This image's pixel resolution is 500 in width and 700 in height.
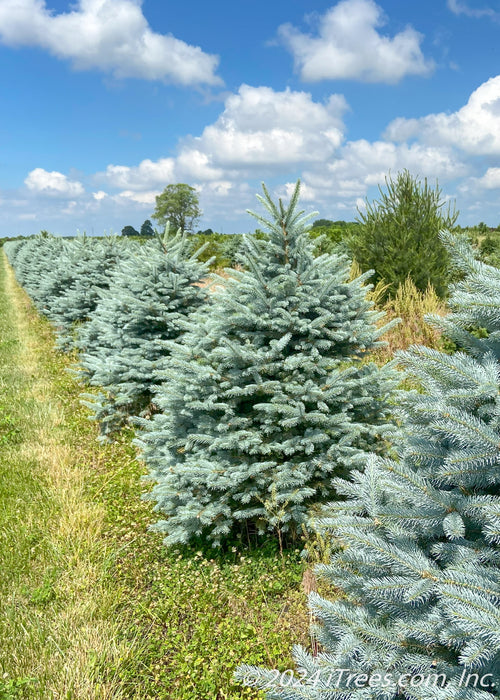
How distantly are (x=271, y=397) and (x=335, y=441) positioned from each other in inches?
22.4

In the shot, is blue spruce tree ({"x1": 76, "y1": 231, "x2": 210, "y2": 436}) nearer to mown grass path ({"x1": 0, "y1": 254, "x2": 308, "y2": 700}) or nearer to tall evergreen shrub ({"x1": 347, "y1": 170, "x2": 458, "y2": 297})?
mown grass path ({"x1": 0, "y1": 254, "x2": 308, "y2": 700})

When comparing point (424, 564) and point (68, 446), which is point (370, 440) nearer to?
point (424, 564)

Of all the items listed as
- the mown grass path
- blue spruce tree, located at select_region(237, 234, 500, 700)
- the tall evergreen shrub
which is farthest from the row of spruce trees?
the tall evergreen shrub

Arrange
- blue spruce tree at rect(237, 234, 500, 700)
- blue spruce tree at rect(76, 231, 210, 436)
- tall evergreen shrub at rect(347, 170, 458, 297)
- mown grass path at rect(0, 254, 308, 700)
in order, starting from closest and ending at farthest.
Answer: blue spruce tree at rect(237, 234, 500, 700) → mown grass path at rect(0, 254, 308, 700) → blue spruce tree at rect(76, 231, 210, 436) → tall evergreen shrub at rect(347, 170, 458, 297)

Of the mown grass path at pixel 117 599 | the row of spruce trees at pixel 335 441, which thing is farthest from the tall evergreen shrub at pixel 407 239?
the mown grass path at pixel 117 599

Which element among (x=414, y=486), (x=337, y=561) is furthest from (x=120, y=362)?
(x=414, y=486)

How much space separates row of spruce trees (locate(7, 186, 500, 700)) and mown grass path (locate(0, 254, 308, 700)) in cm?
31

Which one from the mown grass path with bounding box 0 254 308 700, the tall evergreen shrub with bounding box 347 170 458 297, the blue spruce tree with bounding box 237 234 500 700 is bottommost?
the mown grass path with bounding box 0 254 308 700

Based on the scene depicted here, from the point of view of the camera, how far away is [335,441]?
3.49 metres

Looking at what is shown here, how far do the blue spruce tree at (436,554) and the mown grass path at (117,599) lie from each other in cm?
97

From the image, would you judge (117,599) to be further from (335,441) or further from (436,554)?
(436,554)

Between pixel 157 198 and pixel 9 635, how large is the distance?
80685mm

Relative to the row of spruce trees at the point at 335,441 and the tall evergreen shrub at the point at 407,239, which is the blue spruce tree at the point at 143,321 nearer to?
the row of spruce trees at the point at 335,441

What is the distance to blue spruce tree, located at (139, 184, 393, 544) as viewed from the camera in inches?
132
